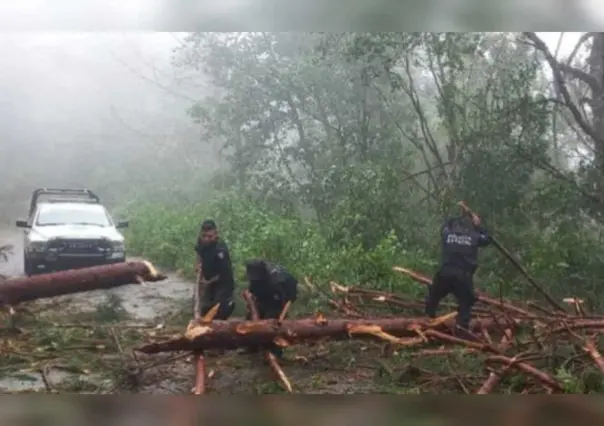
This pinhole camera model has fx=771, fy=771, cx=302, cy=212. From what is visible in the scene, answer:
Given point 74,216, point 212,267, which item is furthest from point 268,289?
point 74,216

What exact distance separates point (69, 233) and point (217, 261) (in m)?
1.03

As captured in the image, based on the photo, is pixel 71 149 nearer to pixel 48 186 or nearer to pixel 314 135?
pixel 48 186

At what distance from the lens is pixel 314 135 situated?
532 centimetres

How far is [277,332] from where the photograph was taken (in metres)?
4.82

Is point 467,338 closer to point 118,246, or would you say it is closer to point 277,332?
point 277,332

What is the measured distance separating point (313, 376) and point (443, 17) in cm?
254

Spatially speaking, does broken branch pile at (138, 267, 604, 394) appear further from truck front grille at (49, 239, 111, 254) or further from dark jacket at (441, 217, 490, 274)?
truck front grille at (49, 239, 111, 254)

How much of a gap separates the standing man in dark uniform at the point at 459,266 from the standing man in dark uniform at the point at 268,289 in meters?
0.94

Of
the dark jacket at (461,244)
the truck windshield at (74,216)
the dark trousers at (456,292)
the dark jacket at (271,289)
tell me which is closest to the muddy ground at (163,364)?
the truck windshield at (74,216)

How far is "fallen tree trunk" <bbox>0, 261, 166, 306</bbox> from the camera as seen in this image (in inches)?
196

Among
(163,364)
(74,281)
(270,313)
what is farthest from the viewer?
(74,281)

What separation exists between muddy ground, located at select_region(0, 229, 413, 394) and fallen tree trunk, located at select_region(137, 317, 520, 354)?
8 cm

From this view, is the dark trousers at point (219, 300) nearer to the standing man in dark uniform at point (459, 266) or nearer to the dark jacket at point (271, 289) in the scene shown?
the dark jacket at point (271, 289)

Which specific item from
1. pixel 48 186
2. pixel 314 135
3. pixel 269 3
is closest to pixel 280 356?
pixel 314 135
